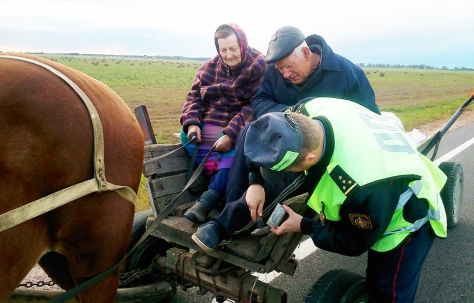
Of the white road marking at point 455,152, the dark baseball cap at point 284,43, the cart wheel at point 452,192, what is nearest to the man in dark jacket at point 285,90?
the dark baseball cap at point 284,43

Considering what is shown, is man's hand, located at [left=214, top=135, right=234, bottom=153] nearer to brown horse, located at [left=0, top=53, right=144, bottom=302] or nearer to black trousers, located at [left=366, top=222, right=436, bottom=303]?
brown horse, located at [left=0, top=53, right=144, bottom=302]

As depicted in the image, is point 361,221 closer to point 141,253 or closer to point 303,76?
point 303,76

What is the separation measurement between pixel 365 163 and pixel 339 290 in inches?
35.8

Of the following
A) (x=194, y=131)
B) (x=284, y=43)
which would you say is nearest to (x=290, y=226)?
(x=284, y=43)

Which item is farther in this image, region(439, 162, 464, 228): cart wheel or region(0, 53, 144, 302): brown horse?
region(439, 162, 464, 228): cart wheel

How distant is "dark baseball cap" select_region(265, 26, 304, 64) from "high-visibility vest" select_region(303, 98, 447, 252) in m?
0.60

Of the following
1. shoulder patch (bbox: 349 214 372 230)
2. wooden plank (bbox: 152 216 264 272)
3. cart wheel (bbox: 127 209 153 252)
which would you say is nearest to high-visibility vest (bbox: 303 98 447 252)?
shoulder patch (bbox: 349 214 372 230)

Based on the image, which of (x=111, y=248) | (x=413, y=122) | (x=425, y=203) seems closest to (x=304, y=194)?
(x=425, y=203)

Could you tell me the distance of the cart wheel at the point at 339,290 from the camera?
7.72 feet

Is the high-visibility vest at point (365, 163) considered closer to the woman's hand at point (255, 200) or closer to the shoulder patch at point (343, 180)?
the shoulder patch at point (343, 180)

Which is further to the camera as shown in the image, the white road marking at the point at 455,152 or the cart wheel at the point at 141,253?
the white road marking at the point at 455,152

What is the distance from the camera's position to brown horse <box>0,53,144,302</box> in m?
1.78

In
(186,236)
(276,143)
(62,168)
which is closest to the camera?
(276,143)

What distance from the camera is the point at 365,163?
1.89m
